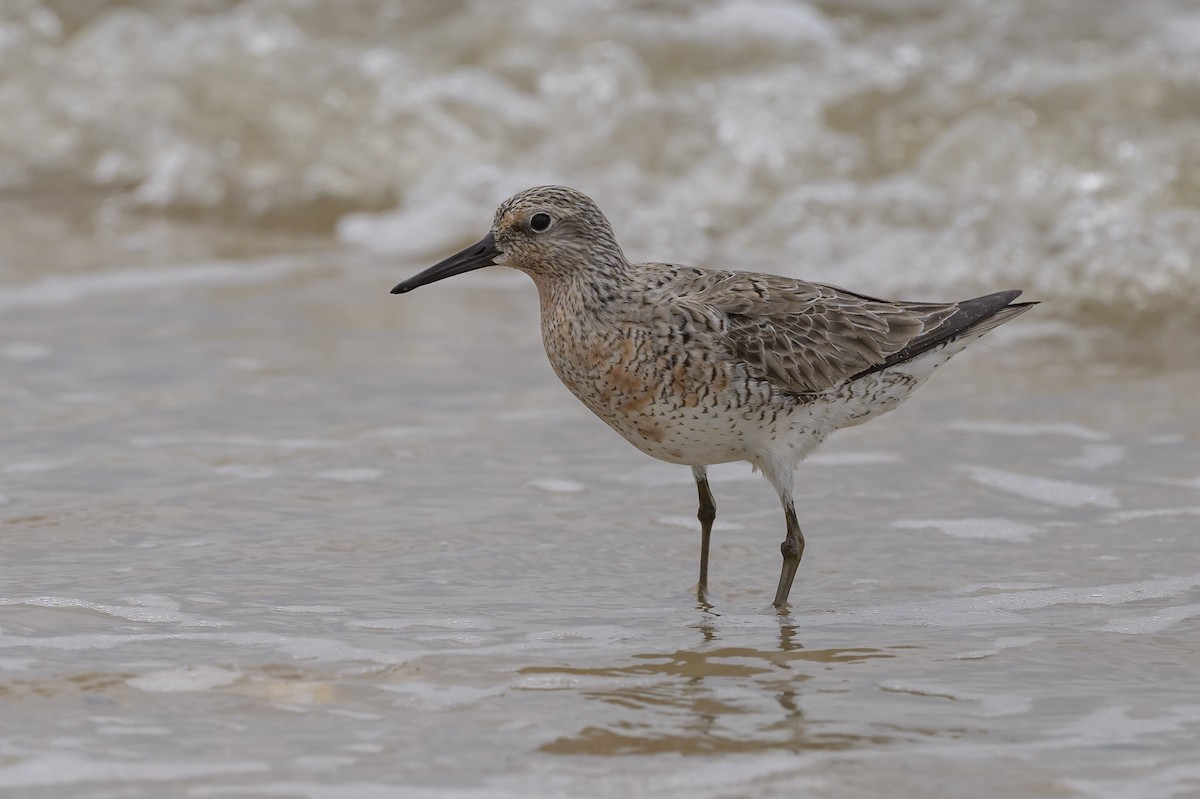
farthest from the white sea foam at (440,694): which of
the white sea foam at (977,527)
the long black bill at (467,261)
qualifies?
the white sea foam at (977,527)

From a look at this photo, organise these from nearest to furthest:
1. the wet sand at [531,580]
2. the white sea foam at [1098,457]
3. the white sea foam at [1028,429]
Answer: the wet sand at [531,580], the white sea foam at [1098,457], the white sea foam at [1028,429]

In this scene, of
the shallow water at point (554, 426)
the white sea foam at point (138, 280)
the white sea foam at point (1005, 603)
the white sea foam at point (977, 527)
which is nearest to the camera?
the shallow water at point (554, 426)

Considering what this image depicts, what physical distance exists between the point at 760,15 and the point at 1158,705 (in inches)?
381

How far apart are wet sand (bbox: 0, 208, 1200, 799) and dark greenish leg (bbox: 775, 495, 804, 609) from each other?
8 centimetres

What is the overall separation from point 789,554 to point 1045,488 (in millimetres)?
1633

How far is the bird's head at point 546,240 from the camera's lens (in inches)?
239

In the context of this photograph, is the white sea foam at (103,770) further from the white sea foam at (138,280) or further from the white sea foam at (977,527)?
the white sea foam at (138,280)

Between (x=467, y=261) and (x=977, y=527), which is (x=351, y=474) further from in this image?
(x=977, y=527)

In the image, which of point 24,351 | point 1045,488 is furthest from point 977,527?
point 24,351

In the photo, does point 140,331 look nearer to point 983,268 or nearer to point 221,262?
point 221,262

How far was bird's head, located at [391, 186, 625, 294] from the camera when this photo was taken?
608cm

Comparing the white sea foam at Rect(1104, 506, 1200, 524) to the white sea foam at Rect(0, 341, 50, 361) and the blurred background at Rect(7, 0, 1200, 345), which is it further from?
the white sea foam at Rect(0, 341, 50, 361)

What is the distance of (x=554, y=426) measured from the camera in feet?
25.9

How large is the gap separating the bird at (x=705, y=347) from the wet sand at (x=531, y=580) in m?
0.50
